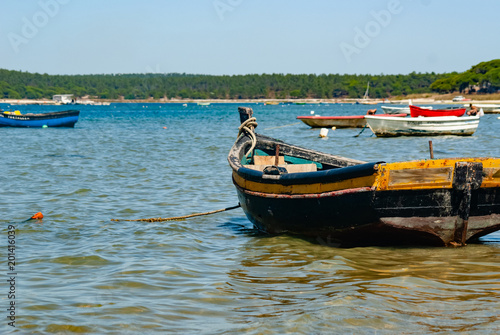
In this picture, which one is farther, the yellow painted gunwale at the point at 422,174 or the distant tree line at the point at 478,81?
the distant tree line at the point at 478,81

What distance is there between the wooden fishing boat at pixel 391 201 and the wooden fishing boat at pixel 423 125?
22.7 metres

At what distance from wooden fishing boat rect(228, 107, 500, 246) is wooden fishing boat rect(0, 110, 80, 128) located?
132ft

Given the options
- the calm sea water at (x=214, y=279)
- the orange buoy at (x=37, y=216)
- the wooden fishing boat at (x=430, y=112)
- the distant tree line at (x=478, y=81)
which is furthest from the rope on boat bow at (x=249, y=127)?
the distant tree line at (x=478, y=81)

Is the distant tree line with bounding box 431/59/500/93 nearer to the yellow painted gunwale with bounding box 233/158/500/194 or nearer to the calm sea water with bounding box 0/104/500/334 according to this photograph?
the calm sea water with bounding box 0/104/500/334

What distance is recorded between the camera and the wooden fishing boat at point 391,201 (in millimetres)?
6605

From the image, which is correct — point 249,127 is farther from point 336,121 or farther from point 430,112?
point 336,121

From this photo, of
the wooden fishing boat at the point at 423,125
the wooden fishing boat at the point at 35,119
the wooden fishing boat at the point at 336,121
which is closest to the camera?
the wooden fishing boat at the point at 423,125

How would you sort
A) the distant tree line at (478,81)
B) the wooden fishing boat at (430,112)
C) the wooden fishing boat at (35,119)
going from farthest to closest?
the distant tree line at (478,81) → the wooden fishing boat at (35,119) → the wooden fishing boat at (430,112)

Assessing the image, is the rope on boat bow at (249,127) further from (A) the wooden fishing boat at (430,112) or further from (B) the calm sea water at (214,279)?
(A) the wooden fishing boat at (430,112)

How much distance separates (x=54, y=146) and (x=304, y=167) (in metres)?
22.0

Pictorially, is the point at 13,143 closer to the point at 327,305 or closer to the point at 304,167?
the point at 304,167

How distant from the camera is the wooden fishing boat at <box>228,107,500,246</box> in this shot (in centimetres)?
661

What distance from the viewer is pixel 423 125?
29.5 m

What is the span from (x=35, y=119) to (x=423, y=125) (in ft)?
99.4
